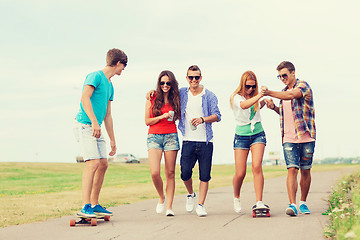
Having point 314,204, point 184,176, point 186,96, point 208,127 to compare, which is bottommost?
point 314,204

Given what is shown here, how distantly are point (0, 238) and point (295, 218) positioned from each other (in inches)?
173

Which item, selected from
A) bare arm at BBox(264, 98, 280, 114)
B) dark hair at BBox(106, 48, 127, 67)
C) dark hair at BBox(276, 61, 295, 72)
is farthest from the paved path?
dark hair at BBox(106, 48, 127, 67)

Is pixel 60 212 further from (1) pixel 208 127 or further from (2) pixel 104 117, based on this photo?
(1) pixel 208 127

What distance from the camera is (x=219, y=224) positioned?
24.6 ft

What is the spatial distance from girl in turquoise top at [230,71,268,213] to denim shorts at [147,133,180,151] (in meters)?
1.04

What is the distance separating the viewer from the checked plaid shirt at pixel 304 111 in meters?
8.19

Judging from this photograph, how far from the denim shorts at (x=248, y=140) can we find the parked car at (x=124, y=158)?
5486cm

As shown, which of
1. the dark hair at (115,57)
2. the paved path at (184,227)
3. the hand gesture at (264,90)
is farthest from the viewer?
the dark hair at (115,57)

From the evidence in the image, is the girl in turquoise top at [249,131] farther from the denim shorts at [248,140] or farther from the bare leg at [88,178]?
the bare leg at [88,178]

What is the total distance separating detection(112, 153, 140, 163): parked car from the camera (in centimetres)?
6279

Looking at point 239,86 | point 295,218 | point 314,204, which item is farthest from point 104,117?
point 314,204

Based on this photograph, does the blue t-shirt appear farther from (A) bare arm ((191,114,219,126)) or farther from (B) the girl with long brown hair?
(A) bare arm ((191,114,219,126))

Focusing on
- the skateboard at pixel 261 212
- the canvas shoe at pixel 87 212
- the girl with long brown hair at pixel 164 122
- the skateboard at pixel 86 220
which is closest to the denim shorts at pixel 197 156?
the girl with long brown hair at pixel 164 122

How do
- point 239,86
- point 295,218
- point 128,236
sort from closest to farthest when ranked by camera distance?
point 128,236 → point 295,218 → point 239,86
